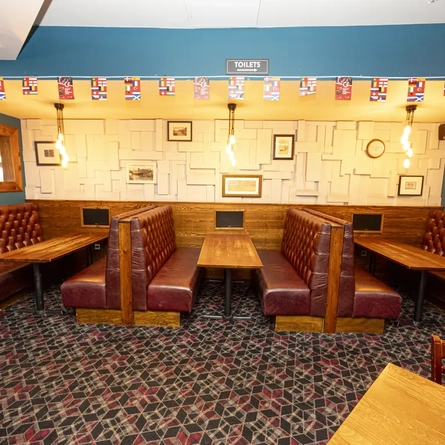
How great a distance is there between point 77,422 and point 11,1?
3156mm

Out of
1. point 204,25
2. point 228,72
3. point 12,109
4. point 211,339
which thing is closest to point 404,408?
point 211,339

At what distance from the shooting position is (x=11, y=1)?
2109 millimetres

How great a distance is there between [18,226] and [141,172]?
2003mm

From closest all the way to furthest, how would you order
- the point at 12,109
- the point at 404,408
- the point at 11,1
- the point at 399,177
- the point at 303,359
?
the point at 404,408, the point at 11,1, the point at 303,359, the point at 12,109, the point at 399,177

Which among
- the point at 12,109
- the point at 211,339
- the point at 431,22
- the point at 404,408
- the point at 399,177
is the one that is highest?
the point at 431,22

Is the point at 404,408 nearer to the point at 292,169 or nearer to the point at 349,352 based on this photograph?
the point at 349,352

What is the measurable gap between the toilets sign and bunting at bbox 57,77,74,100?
1.66 meters

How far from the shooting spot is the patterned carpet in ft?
5.87

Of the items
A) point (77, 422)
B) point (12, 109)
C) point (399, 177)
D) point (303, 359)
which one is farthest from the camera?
point (399, 177)

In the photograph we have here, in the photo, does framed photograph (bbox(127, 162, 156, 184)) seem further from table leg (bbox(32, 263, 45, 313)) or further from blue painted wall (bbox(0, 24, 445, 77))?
table leg (bbox(32, 263, 45, 313))

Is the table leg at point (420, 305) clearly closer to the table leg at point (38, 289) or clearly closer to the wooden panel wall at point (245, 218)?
the wooden panel wall at point (245, 218)

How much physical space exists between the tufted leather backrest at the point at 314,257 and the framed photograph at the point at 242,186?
118 cm

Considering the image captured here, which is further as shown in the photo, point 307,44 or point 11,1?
point 307,44

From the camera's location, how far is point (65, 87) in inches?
110
